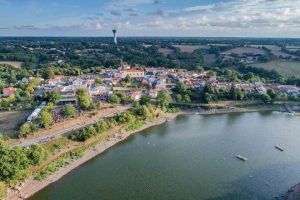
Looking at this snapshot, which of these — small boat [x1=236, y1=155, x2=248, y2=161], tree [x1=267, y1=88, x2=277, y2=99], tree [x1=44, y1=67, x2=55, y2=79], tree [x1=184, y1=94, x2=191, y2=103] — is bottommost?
small boat [x1=236, y1=155, x2=248, y2=161]

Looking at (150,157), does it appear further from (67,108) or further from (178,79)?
(178,79)

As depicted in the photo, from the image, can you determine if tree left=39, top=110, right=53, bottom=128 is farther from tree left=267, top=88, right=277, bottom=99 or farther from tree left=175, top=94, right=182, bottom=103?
tree left=267, top=88, right=277, bottom=99

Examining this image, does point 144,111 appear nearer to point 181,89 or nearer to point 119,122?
point 119,122

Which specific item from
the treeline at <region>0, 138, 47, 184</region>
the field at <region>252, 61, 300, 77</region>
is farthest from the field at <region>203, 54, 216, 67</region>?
the treeline at <region>0, 138, 47, 184</region>

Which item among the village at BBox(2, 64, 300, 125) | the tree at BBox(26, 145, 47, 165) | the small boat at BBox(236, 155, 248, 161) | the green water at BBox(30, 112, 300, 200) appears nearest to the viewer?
the green water at BBox(30, 112, 300, 200)

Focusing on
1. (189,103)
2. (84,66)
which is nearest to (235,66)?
(189,103)

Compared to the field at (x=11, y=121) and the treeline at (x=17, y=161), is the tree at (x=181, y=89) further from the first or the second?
the treeline at (x=17, y=161)
